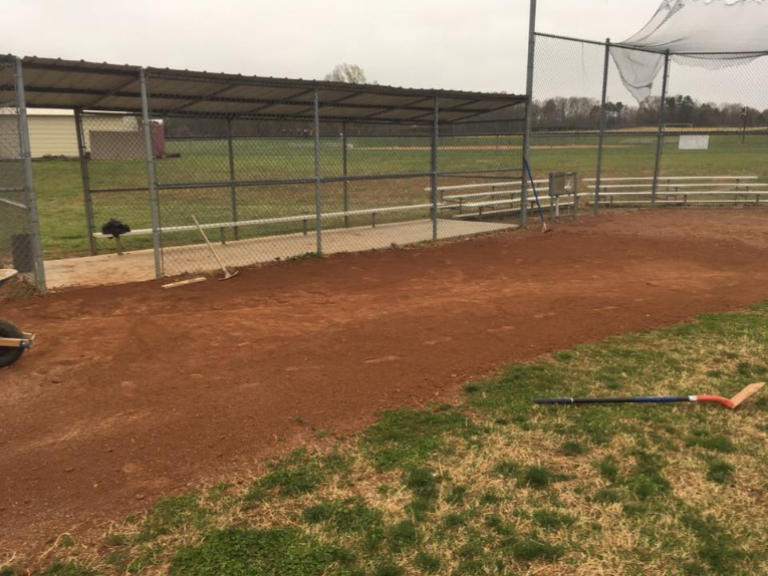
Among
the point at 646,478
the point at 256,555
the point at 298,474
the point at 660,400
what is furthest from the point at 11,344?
the point at 660,400

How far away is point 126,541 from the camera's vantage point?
8.87ft

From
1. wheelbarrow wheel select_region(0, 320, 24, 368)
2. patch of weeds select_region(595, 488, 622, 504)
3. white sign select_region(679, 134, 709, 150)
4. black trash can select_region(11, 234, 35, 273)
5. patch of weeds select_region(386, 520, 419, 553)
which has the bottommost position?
patch of weeds select_region(386, 520, 419, 553)

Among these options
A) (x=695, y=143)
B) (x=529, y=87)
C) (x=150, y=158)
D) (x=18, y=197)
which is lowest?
(x=18, y=197)

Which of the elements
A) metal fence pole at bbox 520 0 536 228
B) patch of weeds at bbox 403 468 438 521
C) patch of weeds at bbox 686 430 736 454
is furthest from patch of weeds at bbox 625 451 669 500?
metal fence pole at bbox 520 0 536 228

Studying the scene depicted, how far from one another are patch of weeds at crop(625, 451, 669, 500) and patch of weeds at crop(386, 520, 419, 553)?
3.92 ft

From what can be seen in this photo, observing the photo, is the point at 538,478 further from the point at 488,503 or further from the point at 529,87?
the point at 529,87

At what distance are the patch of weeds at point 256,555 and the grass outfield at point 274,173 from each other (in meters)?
8.37

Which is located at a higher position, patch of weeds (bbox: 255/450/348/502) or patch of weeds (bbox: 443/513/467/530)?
patch of weeds (bbox: 255/450/348/502)

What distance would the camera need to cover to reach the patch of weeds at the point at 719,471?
3.20 m

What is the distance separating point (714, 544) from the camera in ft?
8.78

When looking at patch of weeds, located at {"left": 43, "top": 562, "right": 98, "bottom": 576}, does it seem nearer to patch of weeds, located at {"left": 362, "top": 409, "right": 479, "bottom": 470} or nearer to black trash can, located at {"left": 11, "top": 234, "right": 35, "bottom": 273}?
patch of weeds, located at {"left": 362, "top": 409, "right": 479, "bottom": 470}

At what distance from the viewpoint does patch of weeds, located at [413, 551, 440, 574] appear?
2531 mm

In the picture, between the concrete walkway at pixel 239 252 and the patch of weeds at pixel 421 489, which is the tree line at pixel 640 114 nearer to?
the concrete walkway at pixel 239 252

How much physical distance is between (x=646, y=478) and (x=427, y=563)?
1399 millimetres
